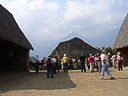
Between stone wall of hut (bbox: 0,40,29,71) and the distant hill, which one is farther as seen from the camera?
the distant hill

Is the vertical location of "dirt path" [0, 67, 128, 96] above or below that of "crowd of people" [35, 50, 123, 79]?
below

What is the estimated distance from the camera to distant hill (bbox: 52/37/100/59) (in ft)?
77.3

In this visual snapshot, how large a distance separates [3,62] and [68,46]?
38.2ft

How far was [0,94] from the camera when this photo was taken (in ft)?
16.6

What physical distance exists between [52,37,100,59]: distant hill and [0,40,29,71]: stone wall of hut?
9458mm

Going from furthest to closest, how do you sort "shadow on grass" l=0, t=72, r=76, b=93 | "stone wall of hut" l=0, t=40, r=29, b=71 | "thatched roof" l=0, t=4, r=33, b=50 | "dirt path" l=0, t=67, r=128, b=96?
"stone wall of hut" l=0, t=40, r=29, b=71 → "thatched roof" l=0, t=4, r=33, b=50 → "shadow on grass" l=0, t=72, r=76, b=93 → "dirt path" l=0, t=67, r=128, b=96

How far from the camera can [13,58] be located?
572 inches

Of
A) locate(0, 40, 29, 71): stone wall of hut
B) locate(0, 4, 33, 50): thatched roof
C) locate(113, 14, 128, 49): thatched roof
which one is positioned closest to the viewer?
locate(0, 4, 33, 50): thatched roof

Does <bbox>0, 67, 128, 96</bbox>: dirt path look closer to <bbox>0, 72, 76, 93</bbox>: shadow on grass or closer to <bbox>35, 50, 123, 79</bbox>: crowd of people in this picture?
<bbox>0, 72, 76, 93</bbox>: shadow on grass

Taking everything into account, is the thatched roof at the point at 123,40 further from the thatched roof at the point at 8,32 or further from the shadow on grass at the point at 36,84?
the thatched roof at the point at 8,32

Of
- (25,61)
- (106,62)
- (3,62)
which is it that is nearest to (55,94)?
(106,62)

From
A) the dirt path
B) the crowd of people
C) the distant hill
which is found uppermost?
the distant hill

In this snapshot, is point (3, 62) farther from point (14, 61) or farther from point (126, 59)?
point (126, 59)

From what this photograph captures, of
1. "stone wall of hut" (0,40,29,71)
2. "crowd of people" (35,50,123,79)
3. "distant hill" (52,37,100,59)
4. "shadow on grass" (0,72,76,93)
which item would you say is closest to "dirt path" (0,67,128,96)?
"shadow on grass" (0,72,76,93)
